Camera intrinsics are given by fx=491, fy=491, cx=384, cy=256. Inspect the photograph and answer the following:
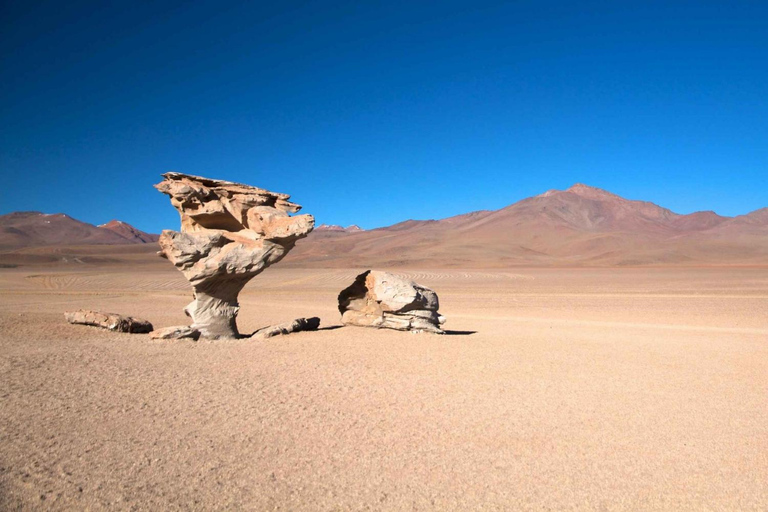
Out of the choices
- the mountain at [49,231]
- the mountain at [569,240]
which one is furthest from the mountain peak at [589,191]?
the mountain at [49,231]

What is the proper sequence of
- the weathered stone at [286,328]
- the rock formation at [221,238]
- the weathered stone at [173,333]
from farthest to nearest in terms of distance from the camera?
1. the weathered stone at [286,328]
2. the rock formation at [221,238]
3. the weathered stone at [173,333]

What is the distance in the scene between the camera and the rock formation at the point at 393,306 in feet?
40.1

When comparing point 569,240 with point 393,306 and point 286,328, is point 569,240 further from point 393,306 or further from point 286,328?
point 286,328

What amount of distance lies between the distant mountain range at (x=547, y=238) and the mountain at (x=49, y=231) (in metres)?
0.30

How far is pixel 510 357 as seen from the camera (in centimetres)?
952

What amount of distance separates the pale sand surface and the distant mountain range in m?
57.8

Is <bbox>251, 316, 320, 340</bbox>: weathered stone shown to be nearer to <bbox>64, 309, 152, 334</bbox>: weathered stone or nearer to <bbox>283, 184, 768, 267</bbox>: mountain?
<bbox>64, 309, 152, 334</bbox>: weathered stone

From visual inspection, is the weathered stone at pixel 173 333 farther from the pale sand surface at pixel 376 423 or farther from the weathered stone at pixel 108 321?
the weathered stone at pixel 108 321

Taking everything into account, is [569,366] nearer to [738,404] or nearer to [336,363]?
[738,404]

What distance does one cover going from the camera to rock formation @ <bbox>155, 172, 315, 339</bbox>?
35.8 ft

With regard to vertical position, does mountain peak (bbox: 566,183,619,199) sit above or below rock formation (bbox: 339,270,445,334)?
above

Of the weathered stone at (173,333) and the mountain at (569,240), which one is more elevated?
the mountain at (569,240)

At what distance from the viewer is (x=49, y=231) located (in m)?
162

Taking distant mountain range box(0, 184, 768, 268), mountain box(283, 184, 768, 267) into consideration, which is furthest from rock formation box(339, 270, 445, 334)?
mountain box(283, 184, 768, 267)
